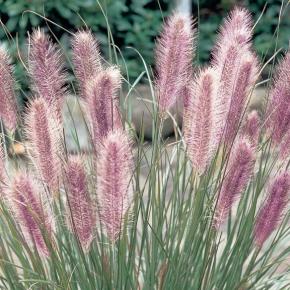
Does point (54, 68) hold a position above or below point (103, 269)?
above

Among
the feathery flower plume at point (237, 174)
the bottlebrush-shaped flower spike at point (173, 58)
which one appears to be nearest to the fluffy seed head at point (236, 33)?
the bottlebrush-shaped flower spike at point (173, 58)

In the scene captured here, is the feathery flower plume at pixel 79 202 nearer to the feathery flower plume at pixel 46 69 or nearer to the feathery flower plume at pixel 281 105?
the feathery flower plume at pixel 46 69

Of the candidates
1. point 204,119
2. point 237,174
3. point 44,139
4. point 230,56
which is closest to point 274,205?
point 237,174

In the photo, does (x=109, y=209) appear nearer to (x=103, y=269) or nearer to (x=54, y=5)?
(x=103, y=269)

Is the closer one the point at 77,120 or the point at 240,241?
the point at 240,241

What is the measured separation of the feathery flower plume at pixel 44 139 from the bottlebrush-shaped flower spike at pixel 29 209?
5cm

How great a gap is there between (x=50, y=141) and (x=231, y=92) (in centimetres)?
43

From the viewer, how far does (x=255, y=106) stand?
5465 mm

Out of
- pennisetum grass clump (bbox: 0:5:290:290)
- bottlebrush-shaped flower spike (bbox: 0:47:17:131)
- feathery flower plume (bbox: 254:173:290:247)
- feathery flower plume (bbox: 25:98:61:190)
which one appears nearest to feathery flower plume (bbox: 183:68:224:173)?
pennisetum grass clump (bbox: 0:5:290:290)

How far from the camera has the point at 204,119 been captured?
5.21 ft

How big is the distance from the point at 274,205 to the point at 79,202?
1.31ft

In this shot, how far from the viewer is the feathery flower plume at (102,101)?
1.55 m

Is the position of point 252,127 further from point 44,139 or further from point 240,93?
point 44,139

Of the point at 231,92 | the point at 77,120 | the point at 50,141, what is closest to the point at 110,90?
the point at 50,141
